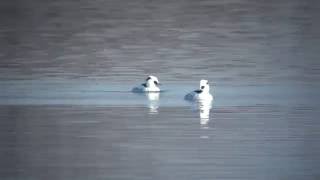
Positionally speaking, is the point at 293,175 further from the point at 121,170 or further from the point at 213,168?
the point at 121,170

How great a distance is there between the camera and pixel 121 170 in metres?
5.84

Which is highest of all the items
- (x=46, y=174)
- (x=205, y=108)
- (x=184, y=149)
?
(x=205, y=108)

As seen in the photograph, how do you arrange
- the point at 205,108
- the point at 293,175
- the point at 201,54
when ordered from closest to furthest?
the point at 293,175 < the point at 205,108 < the point at 201,54

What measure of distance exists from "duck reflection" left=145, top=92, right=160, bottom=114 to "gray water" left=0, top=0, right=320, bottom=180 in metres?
0.02

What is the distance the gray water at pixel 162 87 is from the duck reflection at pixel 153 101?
0.02 meters

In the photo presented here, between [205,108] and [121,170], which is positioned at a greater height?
[205,108]

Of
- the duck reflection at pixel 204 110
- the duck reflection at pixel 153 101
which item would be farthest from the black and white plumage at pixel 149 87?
the duck reflection at pixel 204 110

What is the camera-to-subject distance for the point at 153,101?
10016mm

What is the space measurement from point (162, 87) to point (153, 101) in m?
1.81

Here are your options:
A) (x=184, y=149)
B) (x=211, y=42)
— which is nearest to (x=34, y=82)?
(x=211, y=42)

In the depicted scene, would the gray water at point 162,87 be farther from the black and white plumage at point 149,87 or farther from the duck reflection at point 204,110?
the black and white plumage at point 149,87

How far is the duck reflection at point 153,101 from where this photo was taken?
356 inches

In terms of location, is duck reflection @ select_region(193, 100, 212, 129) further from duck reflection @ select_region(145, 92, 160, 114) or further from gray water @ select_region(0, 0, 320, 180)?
duck reflection @ select_region(145, 92, 160, 114)

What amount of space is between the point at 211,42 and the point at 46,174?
10998mm
